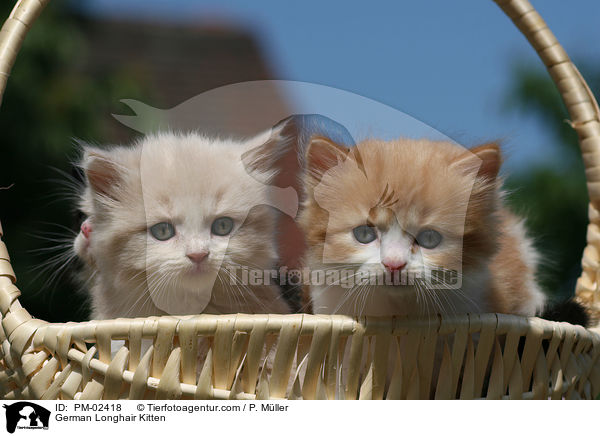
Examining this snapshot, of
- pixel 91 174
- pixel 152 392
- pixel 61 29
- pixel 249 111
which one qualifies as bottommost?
pixel 152 392

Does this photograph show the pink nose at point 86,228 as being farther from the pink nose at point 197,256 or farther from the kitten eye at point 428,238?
the kitten eye at point 428,238

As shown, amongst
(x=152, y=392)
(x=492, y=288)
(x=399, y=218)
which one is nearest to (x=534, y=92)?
(x=492, y=288)

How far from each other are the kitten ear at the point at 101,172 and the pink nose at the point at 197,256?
0.57ft

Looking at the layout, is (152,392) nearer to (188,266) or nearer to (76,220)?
(188,266)

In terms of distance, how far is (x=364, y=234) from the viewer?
0.78m

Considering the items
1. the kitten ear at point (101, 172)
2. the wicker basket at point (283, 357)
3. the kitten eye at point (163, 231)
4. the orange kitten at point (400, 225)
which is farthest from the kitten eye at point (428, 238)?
the kitten ear at point (101, 172)

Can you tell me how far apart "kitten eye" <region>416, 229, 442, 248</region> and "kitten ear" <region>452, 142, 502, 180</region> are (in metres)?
0.10

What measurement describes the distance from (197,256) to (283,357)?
21 centimetres

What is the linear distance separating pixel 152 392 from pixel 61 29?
1680 mm

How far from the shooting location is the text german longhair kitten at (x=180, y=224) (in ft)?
2.83

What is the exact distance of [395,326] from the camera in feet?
2.29

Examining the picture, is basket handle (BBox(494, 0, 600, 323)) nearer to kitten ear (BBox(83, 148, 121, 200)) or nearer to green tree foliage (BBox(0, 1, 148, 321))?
kitten ear (BBox(83, 148, 121, 200))
